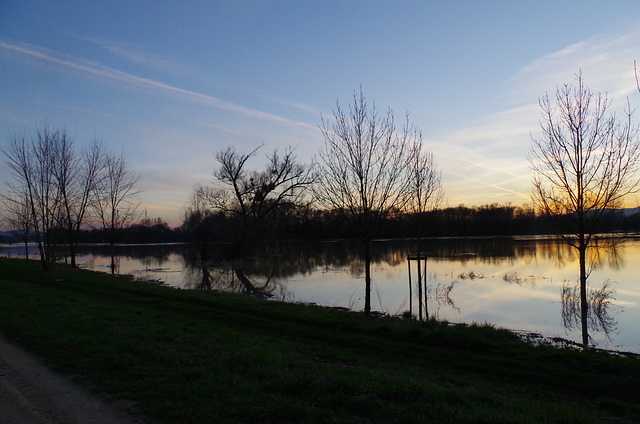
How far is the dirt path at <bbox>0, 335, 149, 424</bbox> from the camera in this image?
15.7 feet

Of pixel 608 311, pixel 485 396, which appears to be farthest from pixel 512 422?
pixel 608 311

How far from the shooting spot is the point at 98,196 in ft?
100

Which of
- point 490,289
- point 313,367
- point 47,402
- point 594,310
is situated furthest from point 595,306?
point 47,402

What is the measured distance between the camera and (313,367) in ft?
22.0

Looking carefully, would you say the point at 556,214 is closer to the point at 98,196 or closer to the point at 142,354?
the point at 142,354

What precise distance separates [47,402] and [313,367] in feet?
12.1

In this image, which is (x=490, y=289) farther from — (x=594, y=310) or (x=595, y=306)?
(x=594, y=310)

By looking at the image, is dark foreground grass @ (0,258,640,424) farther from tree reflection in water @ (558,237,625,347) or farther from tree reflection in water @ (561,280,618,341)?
tree reflection in water @ (561,280,618,341)

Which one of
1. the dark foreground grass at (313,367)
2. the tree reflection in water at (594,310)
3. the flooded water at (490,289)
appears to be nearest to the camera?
the dark foreground grass at (313,367)

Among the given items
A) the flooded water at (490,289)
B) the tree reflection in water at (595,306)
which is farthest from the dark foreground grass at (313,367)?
the tree reflection in water at (595,306)

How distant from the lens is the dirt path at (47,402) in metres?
4.78

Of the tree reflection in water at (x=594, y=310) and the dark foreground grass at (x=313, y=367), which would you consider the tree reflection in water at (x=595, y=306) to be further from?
the dark foreground grass at (x=313, y=367)

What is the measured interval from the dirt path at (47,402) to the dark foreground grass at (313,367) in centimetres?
25

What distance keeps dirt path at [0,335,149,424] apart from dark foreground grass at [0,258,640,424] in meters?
0.25
